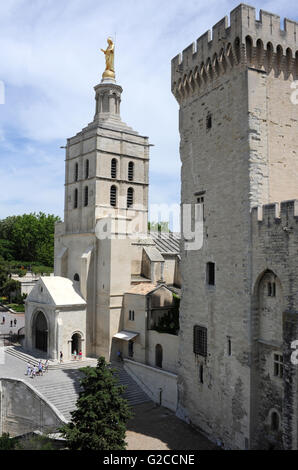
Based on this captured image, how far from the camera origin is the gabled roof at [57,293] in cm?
3083

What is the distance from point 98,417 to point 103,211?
61.4ft

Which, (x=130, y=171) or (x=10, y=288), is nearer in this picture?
(x=130, y=171)

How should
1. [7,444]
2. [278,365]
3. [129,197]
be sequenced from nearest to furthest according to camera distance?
[278,365] < [7,444] < [129,197]

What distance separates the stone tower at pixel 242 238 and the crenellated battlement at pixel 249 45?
0.05 m

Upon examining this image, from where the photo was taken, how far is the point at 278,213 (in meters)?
17.5

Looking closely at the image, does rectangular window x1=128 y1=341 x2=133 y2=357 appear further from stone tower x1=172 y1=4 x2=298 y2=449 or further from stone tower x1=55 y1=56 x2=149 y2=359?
stone tower x1=172 y1=4 x2=298 y2=449

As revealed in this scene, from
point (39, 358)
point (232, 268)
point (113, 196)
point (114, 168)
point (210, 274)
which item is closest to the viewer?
point (232, 268)

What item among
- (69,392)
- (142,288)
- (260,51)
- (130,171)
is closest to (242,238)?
(260,51)

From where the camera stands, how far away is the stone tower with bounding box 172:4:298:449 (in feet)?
57.4

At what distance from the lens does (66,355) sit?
98.1ft

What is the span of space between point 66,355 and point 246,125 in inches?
823

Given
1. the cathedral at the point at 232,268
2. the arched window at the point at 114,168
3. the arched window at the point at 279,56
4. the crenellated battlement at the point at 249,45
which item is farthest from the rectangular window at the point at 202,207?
the arched window at the point at 114,168

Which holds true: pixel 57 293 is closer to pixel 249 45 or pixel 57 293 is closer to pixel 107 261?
pixel 107 261
